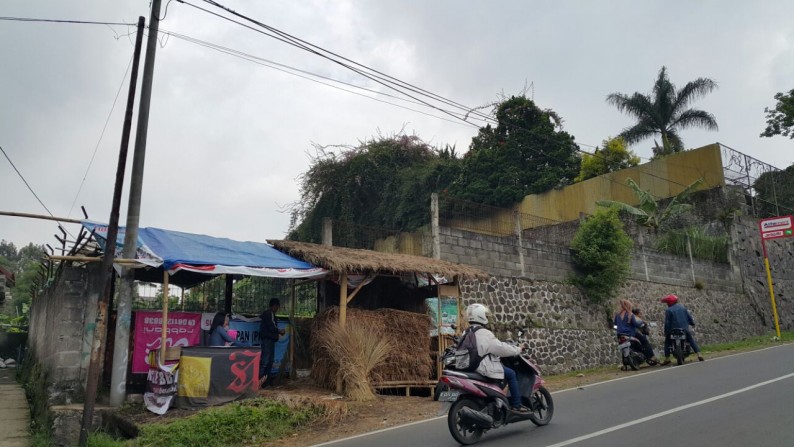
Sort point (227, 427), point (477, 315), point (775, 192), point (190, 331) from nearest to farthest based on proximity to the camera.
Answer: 1. point (477, 315)
2. point (227, 427)
3. point (190, 331)
4. point (775, 192)

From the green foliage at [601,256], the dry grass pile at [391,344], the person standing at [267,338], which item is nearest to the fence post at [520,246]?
the green foliage at [601,256]

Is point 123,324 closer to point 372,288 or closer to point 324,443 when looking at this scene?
point 324,443

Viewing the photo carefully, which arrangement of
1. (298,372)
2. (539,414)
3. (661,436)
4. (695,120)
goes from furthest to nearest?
(695,120)
(298,372)
(539,414)
(661,436)

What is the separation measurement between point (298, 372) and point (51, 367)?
4.59m

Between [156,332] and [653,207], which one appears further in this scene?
[653,207]

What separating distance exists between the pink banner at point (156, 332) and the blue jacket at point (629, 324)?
955 centimetres

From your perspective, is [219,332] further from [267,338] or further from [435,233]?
[435,233]

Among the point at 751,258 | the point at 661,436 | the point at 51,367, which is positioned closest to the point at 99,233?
the point at 51,367

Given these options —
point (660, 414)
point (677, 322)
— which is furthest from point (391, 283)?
point (660, 414)

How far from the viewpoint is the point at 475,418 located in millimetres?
6324

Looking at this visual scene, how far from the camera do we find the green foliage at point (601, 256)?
688 inches

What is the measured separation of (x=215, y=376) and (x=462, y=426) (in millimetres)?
4503

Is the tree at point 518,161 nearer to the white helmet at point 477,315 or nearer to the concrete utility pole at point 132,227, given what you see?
the concrete utility pole at point 132,227

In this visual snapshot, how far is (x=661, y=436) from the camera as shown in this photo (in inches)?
239
